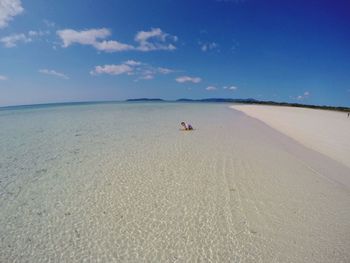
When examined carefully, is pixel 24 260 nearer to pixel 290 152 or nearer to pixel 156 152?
pixel 156 152

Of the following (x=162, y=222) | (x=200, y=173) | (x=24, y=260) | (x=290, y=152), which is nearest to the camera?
(x=24, y=260)

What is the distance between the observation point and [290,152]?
786 centimetres

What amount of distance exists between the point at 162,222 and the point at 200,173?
233 cm

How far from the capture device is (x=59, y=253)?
3059 millimetres

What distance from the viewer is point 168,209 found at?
4191 millimetres

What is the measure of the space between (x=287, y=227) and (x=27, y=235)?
12.9ft

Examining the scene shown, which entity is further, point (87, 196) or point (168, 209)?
point (87, 196)

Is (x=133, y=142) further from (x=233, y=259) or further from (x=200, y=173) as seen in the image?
(x=233, y=259)

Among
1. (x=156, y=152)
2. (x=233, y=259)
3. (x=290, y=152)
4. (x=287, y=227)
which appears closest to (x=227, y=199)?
(x=287, y=227)

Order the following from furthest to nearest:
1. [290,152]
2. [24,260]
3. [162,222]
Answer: [290,152] < [162,222] < [24,260]

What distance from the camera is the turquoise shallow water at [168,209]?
3113mm

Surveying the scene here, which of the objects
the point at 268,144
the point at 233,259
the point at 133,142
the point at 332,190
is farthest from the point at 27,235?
the point at 268,144

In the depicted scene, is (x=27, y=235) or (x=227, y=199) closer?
(x=27, y=235)

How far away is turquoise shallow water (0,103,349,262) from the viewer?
3.11 meters
